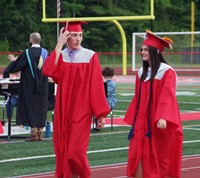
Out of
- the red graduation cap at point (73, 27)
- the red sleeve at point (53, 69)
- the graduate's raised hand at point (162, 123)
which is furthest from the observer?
the red graduation cap at point (73, 27)

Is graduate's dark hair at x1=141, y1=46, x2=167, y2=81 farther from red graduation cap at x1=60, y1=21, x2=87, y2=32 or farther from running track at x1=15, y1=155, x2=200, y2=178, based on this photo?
running track at x1=15, y1=155, x2=200, y2=178

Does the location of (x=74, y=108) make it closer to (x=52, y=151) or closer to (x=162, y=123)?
(x=162, y=123)

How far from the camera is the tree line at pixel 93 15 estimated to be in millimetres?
54656

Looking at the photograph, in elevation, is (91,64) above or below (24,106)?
above

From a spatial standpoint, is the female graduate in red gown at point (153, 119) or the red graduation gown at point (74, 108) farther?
the red graduation gown at point (74, 108)

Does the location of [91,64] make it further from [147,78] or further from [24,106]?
[24,106]

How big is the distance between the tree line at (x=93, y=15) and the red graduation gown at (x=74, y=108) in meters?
41.9

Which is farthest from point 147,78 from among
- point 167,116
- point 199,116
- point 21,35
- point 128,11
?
point 128,11

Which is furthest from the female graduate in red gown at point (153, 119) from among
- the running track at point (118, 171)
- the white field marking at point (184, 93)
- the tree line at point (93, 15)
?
the tree line at point (93, 15)

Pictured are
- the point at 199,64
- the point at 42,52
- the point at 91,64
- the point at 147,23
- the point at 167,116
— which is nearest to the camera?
the point at 167,116

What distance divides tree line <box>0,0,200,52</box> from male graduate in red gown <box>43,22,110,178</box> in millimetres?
41811

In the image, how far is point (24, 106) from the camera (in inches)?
595

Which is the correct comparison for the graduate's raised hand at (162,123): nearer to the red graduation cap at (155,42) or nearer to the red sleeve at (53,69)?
the red graduation cap at (155,42)

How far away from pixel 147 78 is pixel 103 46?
50804 mm
